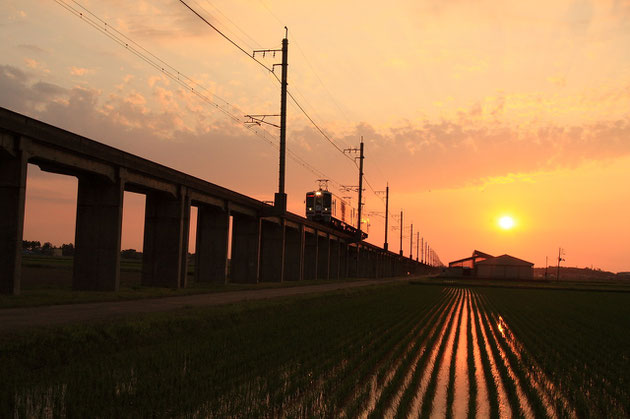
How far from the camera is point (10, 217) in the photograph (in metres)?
23.1

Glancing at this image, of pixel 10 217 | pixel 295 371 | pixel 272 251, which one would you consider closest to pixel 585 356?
pixel 295 371

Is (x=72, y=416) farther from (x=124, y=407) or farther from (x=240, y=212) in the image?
(x=240, y=212)

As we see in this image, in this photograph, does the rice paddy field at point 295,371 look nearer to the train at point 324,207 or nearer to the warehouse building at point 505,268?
the train at point 324,207

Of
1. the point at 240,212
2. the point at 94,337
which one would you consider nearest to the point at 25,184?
the point at 94,337

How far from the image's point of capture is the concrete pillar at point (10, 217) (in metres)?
23.0

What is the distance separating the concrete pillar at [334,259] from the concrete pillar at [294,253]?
23003 millimetres

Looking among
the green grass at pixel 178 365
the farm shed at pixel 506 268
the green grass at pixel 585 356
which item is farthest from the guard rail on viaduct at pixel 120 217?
the farm shed at pixel 506 268

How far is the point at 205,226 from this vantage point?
152ft

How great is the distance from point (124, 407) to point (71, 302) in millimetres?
15585

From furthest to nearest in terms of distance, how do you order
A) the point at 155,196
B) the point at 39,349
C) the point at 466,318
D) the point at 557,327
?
the point at 155,196, the point at 466,318, the point at 557,327, the point at 39,349

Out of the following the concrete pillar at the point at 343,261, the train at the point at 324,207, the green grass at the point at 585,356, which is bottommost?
the green grass at the point at 585,356

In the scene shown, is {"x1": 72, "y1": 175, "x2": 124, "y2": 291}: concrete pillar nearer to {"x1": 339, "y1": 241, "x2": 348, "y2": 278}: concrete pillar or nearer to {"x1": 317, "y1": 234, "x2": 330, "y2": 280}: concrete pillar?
{"x1": 317, "y1": 234, "x2": 330, "y2": 280}: concrete pillar

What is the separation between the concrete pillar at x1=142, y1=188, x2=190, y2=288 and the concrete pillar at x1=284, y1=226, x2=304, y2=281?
26.2 m

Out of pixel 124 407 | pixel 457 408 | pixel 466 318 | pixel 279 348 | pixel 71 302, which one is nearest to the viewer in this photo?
pixel 124 407
